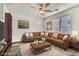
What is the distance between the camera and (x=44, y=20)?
266 centimetres

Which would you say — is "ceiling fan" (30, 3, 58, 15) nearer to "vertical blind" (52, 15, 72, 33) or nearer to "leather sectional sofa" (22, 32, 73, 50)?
"vertical blind" (52, 15, 72, 33)

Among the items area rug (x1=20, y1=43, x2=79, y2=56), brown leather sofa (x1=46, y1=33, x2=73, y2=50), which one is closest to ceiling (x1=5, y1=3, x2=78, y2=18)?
brown leather sofa (x1=46, y1=33, x2=73, y2=50)

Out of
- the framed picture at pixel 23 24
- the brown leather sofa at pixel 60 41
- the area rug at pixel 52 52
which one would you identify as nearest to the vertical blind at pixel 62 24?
the brown leather sofa at pixel 60 41

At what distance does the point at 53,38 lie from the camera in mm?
2654

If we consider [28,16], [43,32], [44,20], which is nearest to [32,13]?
[28,16]

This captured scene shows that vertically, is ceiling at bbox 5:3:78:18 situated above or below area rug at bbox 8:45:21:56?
above

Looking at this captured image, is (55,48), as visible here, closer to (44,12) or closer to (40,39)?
(40,39)

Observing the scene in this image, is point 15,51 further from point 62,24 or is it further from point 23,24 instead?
point 62,24

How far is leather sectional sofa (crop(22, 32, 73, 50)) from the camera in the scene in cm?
256

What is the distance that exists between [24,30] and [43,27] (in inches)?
15.2

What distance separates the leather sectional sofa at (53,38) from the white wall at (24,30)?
0.08m

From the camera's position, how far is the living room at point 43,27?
257 centimetres

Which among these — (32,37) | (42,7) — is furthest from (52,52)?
(42,7)

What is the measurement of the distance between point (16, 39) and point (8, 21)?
1.27 feet
